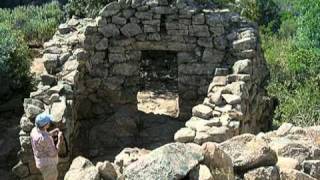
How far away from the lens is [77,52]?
1009cm

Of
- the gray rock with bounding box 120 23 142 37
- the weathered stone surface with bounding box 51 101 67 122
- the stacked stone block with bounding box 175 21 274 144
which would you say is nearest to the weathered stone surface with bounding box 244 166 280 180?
the stacked stone block with bounding box 175 21 274 144

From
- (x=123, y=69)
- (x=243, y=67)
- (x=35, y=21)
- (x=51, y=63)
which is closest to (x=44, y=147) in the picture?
(x=51, y=63)

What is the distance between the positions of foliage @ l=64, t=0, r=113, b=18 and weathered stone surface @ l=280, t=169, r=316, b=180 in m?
8.44

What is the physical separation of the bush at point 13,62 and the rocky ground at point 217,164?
6708mm

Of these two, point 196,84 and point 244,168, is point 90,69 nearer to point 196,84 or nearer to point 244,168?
point 196,84

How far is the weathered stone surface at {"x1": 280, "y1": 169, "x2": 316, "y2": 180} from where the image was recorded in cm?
455

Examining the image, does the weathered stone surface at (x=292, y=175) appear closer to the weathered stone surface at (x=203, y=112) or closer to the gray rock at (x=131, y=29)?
the weathered stone surface at (x=203, y=112)

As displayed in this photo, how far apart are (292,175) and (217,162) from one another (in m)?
0.63

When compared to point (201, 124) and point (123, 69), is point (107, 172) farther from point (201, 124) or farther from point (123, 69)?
point (123, 69)

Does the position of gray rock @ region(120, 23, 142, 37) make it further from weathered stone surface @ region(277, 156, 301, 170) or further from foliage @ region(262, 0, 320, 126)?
weathered stone surface @ region(277, 156, 301, 170)

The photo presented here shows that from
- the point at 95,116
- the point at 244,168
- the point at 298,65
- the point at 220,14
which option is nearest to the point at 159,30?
the point at 220,14

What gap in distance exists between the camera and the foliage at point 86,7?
13.0 metres

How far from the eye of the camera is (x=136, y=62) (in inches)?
425

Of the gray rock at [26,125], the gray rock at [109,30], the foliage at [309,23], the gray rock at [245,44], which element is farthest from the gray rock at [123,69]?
the foliage at [309,23]
